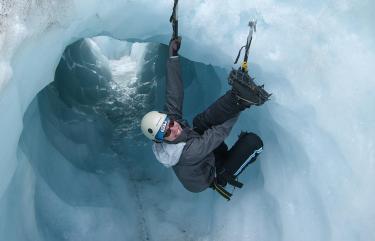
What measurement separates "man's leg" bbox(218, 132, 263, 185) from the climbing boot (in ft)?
1.73

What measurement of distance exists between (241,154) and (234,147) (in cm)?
10

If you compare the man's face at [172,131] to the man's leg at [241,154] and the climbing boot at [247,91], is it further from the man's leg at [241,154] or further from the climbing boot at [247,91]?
the man's leg at [241,154]

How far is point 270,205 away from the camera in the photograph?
4.86m

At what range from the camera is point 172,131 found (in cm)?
359

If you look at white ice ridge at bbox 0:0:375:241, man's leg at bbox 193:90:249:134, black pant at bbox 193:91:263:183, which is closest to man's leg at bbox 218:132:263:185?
black pant at bbox 193:91:263:183

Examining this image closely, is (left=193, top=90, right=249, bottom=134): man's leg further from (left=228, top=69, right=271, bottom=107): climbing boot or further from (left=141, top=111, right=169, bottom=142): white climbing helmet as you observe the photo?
(left=141, top=111, right=169, bottom=142): white climbing helmet

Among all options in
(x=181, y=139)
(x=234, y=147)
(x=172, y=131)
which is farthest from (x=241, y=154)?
(x=172, y=131)

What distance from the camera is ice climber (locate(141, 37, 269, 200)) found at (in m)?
3.61

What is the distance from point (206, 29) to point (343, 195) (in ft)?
6.83

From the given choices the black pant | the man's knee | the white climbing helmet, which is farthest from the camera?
the man's knee

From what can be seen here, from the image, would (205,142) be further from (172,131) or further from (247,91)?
(247,91)

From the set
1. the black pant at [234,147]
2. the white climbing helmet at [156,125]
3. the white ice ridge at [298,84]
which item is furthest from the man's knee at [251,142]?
the white climbing helmet at [156,125]

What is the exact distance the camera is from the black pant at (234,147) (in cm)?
389

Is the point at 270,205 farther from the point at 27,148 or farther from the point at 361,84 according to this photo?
the point at 27,148
